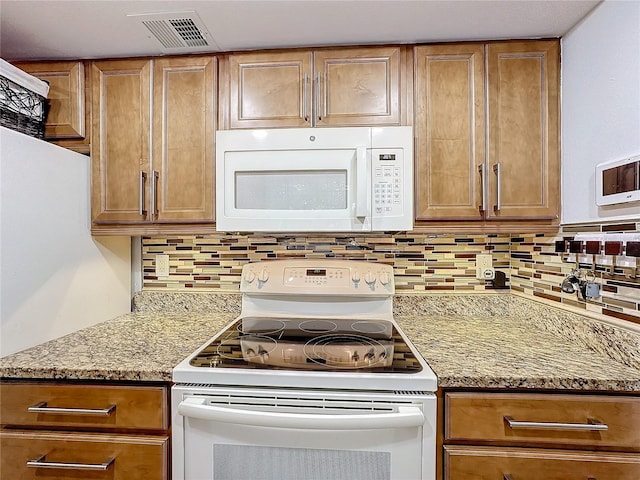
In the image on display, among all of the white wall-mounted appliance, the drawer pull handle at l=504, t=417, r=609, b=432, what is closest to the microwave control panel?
the white wall-mounted appliance

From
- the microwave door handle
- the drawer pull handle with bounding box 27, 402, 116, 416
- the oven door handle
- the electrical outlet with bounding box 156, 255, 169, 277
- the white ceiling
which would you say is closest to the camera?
the oven door handle

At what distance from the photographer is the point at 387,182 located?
4.46 feet

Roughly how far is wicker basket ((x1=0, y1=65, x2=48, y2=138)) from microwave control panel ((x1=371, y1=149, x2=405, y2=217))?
1369mm

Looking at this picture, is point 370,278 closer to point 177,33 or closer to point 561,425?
point 561,425

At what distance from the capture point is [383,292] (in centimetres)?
160

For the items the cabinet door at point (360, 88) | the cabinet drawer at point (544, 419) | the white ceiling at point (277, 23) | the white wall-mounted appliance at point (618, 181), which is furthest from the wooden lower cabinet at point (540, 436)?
the white ceiling at point (277, 23)

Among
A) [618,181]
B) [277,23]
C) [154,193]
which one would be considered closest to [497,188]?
[618,181]

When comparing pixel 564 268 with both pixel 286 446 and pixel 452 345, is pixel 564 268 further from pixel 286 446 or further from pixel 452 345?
pixel 286 446

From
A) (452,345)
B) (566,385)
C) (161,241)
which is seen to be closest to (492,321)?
(452,345)

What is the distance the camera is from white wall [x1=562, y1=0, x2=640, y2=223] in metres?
1.09

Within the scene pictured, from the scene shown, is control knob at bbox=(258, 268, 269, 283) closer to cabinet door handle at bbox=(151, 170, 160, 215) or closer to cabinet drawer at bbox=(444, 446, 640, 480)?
cabinet door handle at bbox=(151, 170, 160, 215)

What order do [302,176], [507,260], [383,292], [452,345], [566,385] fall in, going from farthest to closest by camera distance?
[507,260]
[383,292]
[302,176]
[452,345]
[566,385]

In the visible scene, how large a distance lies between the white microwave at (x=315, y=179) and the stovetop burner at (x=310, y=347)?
0.42 meters

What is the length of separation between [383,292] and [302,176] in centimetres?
64
